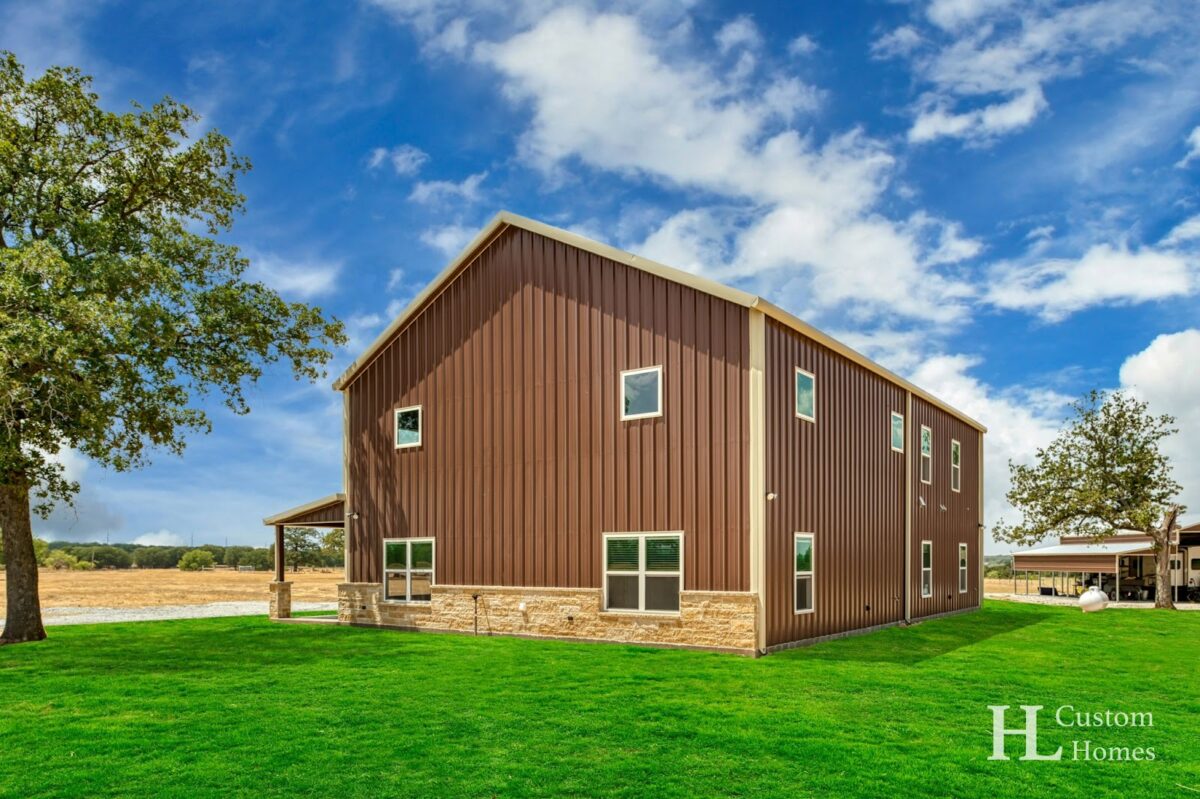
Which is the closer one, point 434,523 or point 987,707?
point 987,707

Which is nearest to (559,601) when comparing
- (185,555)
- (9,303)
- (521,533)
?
(521,533)

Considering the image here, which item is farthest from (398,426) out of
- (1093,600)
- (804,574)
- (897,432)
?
(1093,600)

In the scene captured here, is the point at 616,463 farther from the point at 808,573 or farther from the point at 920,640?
the point at 920,640

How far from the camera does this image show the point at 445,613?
57.7 ft

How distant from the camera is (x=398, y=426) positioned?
1923 cm

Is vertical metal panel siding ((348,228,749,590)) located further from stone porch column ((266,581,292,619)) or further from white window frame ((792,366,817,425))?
stone porch column ((266,581,292,619))

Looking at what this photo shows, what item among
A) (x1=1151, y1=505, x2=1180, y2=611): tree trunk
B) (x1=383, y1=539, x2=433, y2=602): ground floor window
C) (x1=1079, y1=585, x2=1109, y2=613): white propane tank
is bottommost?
(x1=1151, y1=505, x2=1180, y2=611): tree trunk

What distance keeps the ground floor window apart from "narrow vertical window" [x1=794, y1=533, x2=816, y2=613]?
756 centimetres

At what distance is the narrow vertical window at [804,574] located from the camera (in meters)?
14.9

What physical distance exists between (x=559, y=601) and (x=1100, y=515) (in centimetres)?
2448

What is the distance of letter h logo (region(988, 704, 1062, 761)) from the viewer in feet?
24.2

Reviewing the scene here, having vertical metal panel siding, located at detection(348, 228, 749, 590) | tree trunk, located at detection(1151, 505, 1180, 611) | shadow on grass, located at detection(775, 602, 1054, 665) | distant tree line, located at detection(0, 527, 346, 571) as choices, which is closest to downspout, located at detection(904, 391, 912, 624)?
shadow on grass, located at detection(775, 602, 1054, 665)

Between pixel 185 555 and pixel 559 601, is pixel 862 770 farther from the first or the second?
pixel 185 555

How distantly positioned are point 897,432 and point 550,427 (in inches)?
350
